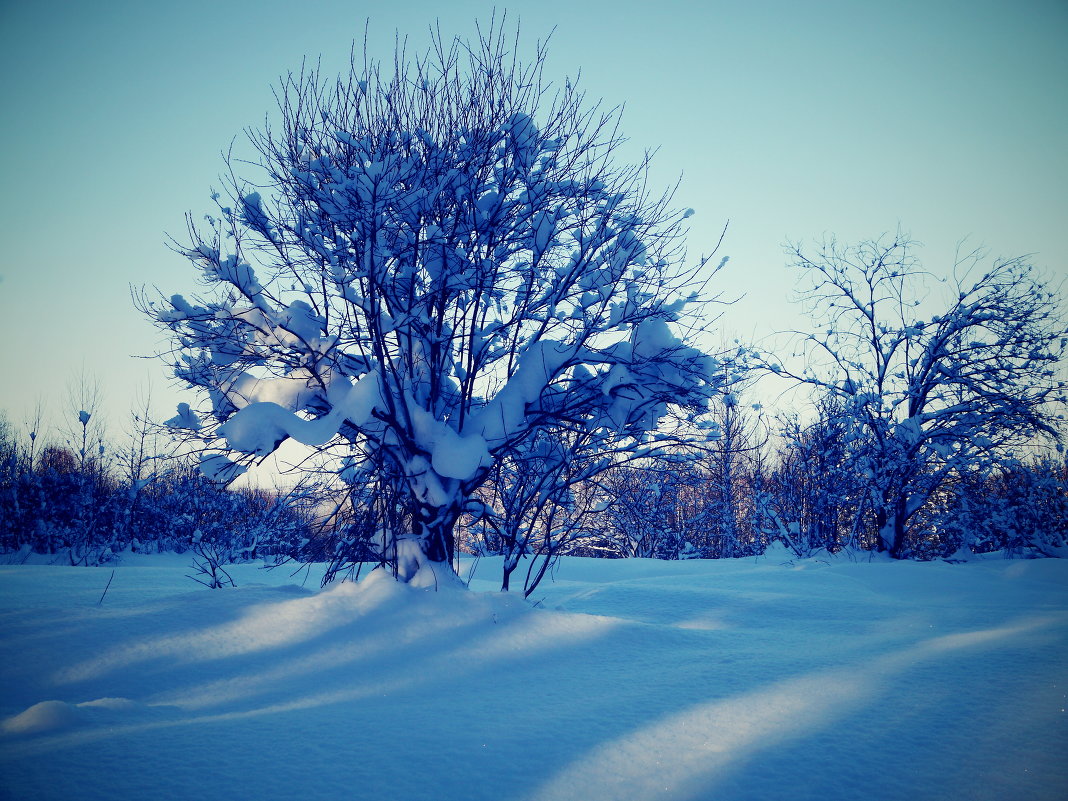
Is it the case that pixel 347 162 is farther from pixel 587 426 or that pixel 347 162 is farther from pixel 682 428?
pixel 682 428

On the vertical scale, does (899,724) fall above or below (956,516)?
below

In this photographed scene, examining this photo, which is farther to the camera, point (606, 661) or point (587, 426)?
point (587, 426)

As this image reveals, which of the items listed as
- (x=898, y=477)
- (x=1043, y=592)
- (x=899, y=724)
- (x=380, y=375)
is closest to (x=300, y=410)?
(x=380, y=375)

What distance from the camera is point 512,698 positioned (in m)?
2.97

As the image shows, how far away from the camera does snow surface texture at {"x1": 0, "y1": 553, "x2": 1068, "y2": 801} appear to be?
208 centimetres

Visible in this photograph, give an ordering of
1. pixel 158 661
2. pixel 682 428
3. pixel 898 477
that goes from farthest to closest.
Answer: pixel 898 477 < pixel 682 428 < pixel 158 661

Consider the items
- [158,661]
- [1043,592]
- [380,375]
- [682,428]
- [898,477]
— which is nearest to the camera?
[158,661]

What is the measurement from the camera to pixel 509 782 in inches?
82.1

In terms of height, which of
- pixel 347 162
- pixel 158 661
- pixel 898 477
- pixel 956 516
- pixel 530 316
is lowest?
pixel 158 661

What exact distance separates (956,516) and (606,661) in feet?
31.5

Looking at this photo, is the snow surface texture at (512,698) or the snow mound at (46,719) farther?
the snow mound at (46,719)

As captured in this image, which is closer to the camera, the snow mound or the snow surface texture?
the snow surface texture

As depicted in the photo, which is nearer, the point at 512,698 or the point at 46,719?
the point at 46,719

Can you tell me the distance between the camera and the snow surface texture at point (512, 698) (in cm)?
208
